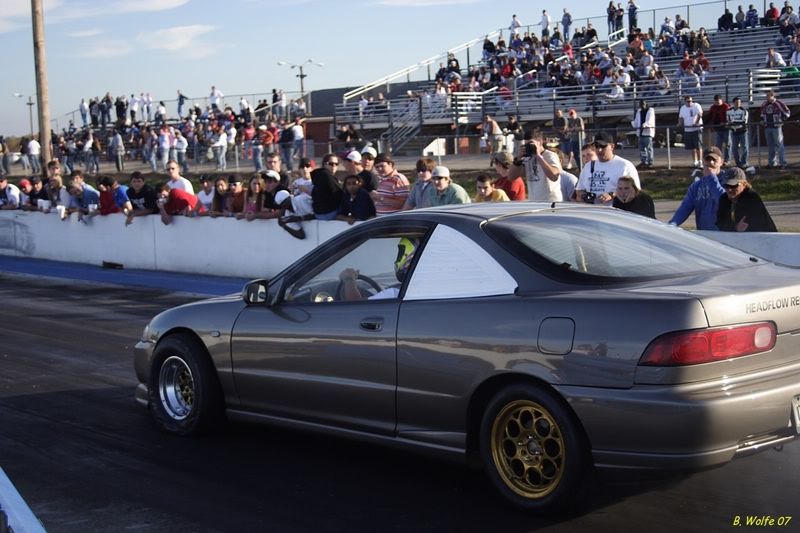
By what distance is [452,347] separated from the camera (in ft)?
17.5

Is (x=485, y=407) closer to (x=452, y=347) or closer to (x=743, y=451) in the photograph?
(x=452, y=347)

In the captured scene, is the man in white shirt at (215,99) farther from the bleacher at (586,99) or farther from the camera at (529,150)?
the camera at (529,150)

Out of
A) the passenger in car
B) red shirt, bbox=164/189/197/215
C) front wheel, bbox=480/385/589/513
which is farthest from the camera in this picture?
red shirt, bbox=164/189/197/215

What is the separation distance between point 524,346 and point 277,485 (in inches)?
66.0

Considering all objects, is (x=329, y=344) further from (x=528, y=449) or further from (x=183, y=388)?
(x=183, y=388)

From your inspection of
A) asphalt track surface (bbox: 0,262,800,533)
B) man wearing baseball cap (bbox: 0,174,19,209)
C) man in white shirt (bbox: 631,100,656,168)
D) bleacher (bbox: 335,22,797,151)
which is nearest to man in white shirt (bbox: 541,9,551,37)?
bleacher (bbox: 335,22,797,151)

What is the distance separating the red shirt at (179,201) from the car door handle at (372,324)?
11.8 metres

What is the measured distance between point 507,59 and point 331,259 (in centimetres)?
3357

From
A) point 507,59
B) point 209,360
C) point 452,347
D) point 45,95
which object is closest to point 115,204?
point 45,95

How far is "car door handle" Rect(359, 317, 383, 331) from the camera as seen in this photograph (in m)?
5.68

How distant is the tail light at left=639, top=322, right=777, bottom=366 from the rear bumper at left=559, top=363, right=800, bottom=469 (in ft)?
0.36

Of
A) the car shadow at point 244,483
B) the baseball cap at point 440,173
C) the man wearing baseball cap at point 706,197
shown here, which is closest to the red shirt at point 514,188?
the baseball cap at point 440,173

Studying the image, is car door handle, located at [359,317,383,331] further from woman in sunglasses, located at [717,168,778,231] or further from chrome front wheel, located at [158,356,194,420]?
woman in sunglasses, located at [717,168,778,231]

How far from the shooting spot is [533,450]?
5.06m
